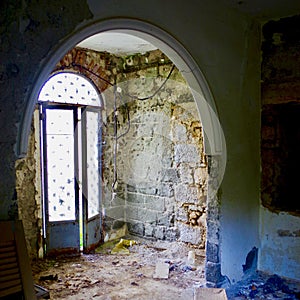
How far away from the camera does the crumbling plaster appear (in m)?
1.79

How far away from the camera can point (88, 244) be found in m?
4.51

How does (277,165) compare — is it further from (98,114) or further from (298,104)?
(98,114)

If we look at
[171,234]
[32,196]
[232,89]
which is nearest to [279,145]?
[232,89]

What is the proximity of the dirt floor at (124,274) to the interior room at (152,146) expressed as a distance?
0.02 meters

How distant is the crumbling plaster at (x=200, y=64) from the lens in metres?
1.79

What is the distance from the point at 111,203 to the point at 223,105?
100 inches

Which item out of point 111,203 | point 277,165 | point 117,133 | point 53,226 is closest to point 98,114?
point 117,133

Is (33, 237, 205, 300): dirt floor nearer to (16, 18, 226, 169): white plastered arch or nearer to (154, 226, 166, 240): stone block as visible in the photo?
(154, 226, 166, 240): stone block

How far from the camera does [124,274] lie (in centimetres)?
381

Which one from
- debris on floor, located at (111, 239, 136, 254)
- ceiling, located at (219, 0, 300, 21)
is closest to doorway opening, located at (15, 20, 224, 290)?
debris on floor, located at (111, 239, 136, 254)

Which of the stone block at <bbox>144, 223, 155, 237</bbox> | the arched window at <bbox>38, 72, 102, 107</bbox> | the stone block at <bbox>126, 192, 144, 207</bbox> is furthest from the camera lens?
the stone block at <bbox>126, 192, 144, 207</bbox>

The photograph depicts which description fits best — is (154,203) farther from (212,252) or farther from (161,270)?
(212,252)

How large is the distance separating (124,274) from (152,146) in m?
1.82

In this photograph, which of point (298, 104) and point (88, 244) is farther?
point (88, 244)
